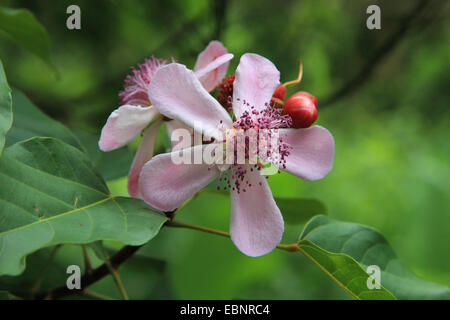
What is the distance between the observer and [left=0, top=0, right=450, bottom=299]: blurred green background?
204cm

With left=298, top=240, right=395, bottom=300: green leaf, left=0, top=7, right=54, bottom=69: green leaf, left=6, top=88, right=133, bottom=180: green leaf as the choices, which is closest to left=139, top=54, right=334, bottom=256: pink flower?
left=298, top=240, right=395, bottom=300: green leaf

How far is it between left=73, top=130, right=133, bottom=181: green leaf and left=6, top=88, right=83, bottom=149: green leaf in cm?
16

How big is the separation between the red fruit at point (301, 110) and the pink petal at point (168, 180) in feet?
0.81

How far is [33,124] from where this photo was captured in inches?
50.7

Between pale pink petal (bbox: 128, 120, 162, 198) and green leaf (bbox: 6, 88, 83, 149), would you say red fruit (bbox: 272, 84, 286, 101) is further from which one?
green leaf (bbox: 6, 88, 83, 149)

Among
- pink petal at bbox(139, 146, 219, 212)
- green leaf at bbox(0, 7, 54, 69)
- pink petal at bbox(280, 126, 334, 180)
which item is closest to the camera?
pink petal at bbox(139, 146, 219, 212)

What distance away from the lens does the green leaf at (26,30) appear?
1.35m

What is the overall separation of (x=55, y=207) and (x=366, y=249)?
2.78 ft

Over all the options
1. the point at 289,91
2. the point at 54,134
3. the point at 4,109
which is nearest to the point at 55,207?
the point at 4,109

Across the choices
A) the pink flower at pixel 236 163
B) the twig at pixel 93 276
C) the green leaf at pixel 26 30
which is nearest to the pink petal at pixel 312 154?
the pink flower at pixel 236 163

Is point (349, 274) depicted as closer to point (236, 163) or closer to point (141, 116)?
point (236, 163)

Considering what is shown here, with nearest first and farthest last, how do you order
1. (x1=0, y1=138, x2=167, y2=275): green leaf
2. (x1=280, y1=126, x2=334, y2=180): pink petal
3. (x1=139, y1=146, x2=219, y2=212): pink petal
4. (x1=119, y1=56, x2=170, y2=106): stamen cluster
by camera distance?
(x1=0, y1=138, x2=167, y2=275): green leaf < (x1=139, y1=146, x2=219, y2=212): pink petal < (x1=280, y1=126, x2=334, y2=180): pink petal < (x1=119, y1=56, x2=170, y2=106): stamen cluster
